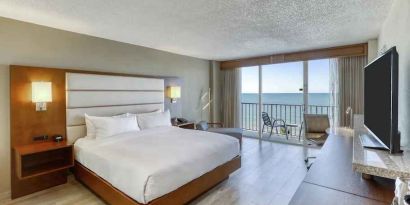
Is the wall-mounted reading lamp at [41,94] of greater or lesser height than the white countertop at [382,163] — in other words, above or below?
above

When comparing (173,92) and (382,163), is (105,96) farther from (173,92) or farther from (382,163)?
(382,163)

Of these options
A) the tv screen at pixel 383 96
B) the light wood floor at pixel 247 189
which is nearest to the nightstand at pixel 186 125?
the light wood floor at pixel 247 189

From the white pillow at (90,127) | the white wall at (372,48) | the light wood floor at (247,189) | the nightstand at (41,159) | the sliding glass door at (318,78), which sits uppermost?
the white wall at (372,48)

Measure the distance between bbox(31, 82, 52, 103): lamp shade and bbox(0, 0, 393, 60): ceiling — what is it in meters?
0.87

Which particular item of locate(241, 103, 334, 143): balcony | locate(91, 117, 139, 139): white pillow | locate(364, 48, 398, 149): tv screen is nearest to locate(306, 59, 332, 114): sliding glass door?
locate(241, 103, 334, 143): balcony

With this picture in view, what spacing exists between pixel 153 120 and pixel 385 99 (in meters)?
3.38

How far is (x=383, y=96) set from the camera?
1.44 metres

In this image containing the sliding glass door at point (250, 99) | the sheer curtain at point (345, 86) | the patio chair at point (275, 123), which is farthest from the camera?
the sliding glass door at point (250, 99)

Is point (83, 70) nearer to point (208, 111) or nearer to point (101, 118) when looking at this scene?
point (101, 118)

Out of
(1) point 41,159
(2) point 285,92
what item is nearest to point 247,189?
(1) point 41,159

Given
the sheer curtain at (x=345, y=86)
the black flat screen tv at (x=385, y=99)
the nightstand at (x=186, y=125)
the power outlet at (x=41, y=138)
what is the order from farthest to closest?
the nightstand at (x=186, y=125)
the sheer curtain at (x=345, y=86)
the power outlet at (x=41, y=138)
the black flat screen tv at (x=385, y=99)

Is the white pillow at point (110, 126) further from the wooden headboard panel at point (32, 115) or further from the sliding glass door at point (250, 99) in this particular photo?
the sliding glass door at point (250, 99)

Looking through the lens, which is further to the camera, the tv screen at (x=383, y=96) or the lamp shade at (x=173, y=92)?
the lamp shade at (x=173, y=92)

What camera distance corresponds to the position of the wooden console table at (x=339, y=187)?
1095mm
